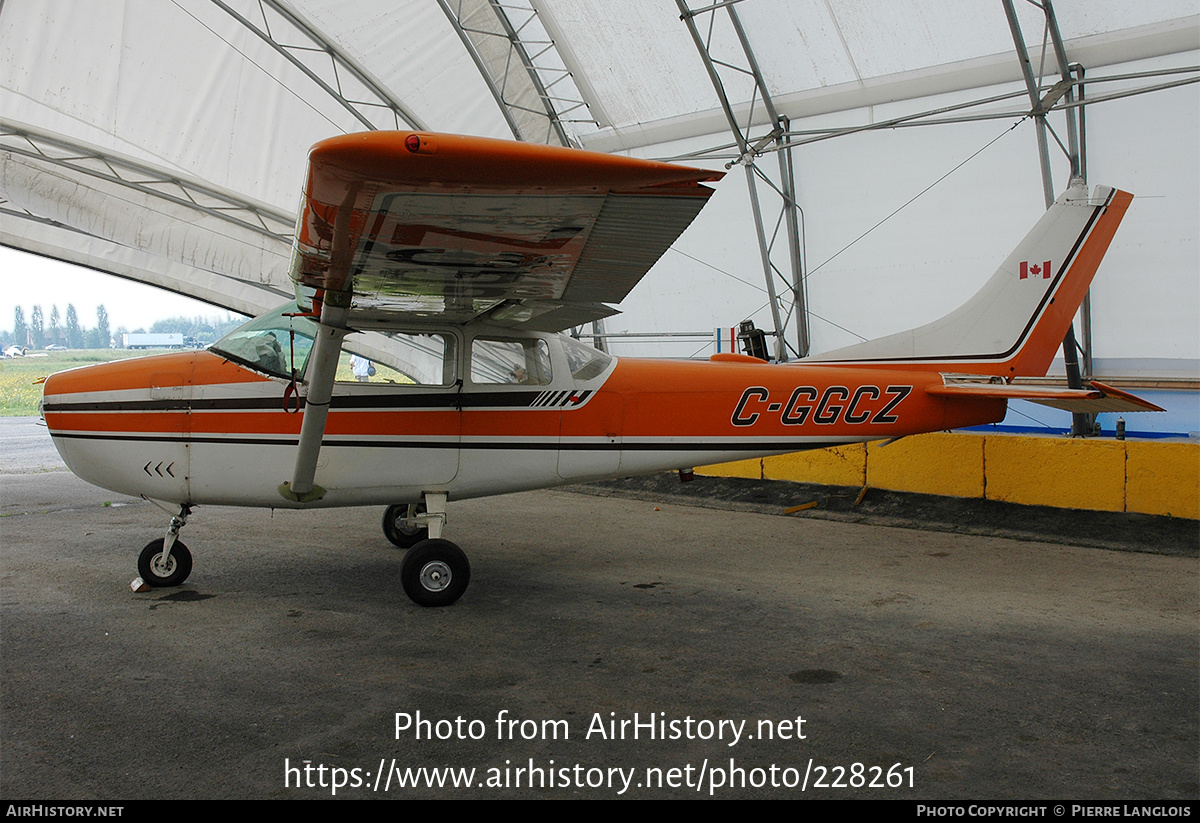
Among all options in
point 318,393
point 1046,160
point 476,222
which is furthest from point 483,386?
point 1046,160

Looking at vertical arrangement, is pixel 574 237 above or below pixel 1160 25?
below

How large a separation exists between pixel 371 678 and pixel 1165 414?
8.99 m

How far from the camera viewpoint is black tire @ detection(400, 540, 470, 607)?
539 centimetres

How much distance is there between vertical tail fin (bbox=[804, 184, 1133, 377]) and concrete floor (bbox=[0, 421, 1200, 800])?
1.70 meters

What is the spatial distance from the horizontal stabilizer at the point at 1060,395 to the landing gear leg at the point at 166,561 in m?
5.66

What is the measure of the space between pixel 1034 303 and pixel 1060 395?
3.87 ft

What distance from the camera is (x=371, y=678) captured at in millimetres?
4125

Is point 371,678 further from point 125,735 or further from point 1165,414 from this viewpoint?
point 1165,414

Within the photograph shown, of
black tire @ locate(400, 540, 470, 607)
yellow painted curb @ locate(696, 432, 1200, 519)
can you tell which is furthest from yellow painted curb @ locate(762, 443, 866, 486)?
black tire @ locate(400, 540, 470, 607)

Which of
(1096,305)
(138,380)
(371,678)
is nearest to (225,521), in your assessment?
(138,380)

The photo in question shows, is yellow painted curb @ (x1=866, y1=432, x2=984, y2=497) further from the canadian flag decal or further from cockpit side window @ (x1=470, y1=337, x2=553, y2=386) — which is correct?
cockpit side window @ (x1=470, y1=337, x2=553, y2=386)

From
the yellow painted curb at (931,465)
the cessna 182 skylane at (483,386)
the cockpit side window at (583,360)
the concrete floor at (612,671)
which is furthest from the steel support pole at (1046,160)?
the cockpit side window at (583,360)

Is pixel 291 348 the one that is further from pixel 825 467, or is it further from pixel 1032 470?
pixel 1032 470

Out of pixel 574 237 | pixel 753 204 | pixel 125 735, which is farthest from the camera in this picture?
pixel 753 204
